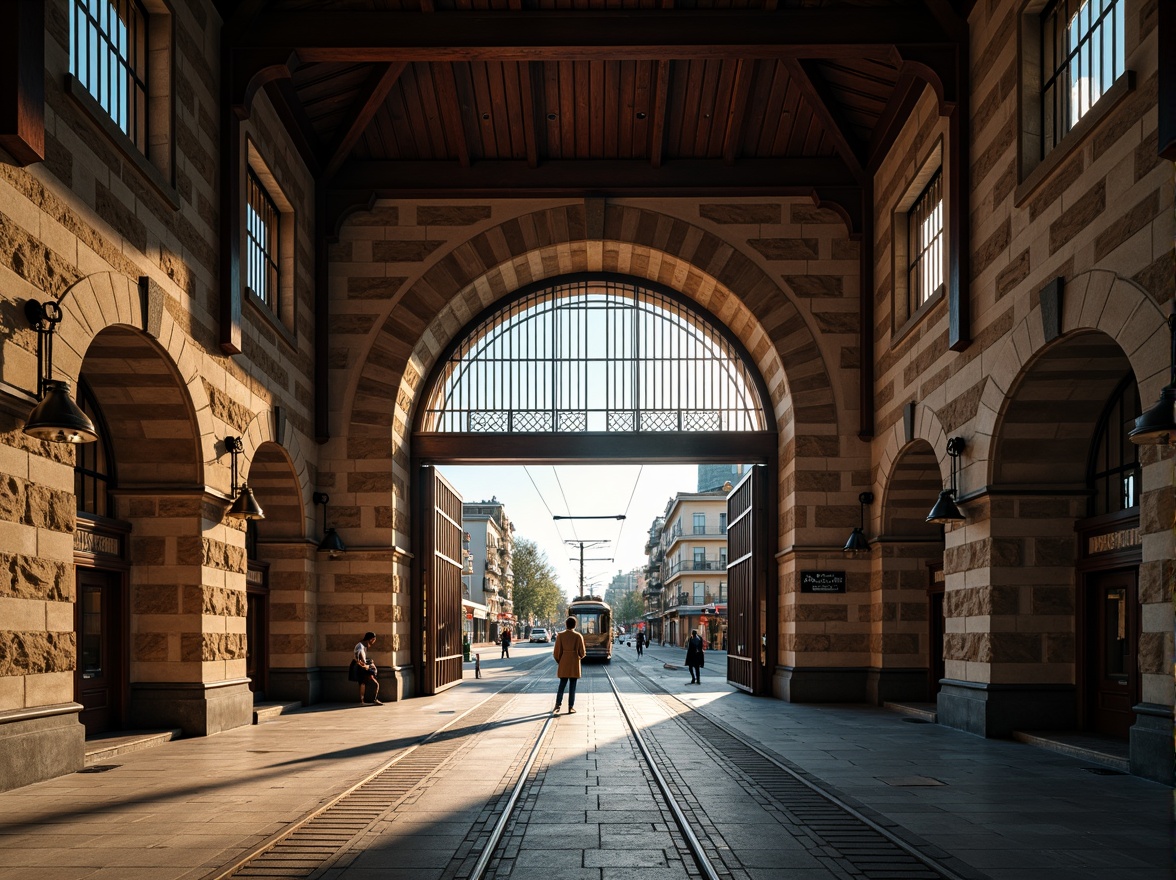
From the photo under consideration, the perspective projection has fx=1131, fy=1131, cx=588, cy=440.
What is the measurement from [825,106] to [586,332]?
674 cm

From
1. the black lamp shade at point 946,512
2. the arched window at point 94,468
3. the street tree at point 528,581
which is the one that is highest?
the arched window at point 94,468

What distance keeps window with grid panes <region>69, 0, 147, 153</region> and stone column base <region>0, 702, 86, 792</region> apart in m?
6.06

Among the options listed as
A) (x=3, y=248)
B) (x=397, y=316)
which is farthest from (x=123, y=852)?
(x=397, y=316)

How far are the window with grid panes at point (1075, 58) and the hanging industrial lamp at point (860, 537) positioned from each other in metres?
8.02

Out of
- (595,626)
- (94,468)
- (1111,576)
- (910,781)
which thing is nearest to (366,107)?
(94,468)

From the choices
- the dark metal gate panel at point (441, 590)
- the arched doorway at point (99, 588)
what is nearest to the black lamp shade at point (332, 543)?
the dark metal gate panel at point (441, 590)

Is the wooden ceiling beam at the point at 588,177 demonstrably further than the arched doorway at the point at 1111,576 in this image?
Yes

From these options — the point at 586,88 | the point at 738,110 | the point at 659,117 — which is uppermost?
the point at 586,88

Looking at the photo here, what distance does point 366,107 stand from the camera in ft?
61.2

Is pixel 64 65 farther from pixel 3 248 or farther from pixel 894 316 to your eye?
pixel 894 316

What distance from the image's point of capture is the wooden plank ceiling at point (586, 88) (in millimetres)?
→ 15883

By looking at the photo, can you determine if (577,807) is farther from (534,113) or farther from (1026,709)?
(534,113)

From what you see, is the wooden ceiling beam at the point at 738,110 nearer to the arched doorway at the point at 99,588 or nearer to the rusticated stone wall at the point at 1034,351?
the rusticated stone wall at the point at 1034,351

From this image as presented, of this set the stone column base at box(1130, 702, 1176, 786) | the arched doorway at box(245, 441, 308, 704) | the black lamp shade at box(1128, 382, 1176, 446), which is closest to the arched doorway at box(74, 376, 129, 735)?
the arched doorway at box(245, 441, 308, 704)
